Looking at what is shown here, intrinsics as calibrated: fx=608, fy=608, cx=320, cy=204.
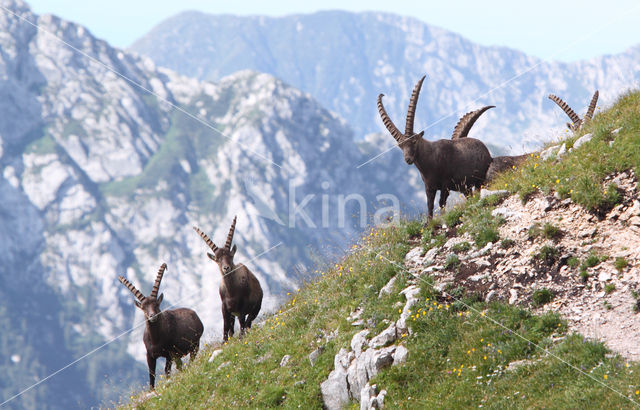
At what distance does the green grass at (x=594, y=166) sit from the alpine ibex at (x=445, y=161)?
1.95 metres

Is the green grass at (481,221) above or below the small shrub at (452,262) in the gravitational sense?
above

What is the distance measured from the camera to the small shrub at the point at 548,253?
13891mm

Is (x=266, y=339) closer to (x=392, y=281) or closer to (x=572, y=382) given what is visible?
(x=392, y=281)

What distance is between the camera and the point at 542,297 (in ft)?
43.1

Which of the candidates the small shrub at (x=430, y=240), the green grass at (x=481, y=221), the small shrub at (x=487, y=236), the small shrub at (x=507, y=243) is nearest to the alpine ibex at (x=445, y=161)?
the green grass at (x=481, y=221)

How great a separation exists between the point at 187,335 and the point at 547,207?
13583mm

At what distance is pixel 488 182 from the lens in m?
19.1

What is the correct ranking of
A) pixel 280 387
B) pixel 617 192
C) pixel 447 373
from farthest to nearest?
pixel 280 387, pixel 617 192, pixel 447 373

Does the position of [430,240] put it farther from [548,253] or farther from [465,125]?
[465,125]

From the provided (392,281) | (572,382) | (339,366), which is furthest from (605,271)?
(339,366)

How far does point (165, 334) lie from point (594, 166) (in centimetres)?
1491

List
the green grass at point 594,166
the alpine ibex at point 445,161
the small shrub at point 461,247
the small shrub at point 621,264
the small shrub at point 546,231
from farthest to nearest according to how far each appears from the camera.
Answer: the alpine ibex at point 445,161
the small shrub at point 461,247
the green grass at point 594,166
the small shrub at point 546,231
the small shrub at point 621,264

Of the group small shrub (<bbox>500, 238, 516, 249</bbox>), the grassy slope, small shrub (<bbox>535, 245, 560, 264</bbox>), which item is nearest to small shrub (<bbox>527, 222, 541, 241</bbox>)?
small shrub (<bbox>500, 238, 516, 249</bbox>)

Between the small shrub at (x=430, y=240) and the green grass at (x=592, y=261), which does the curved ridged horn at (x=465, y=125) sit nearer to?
the small shrub at (x=430, y=240)
